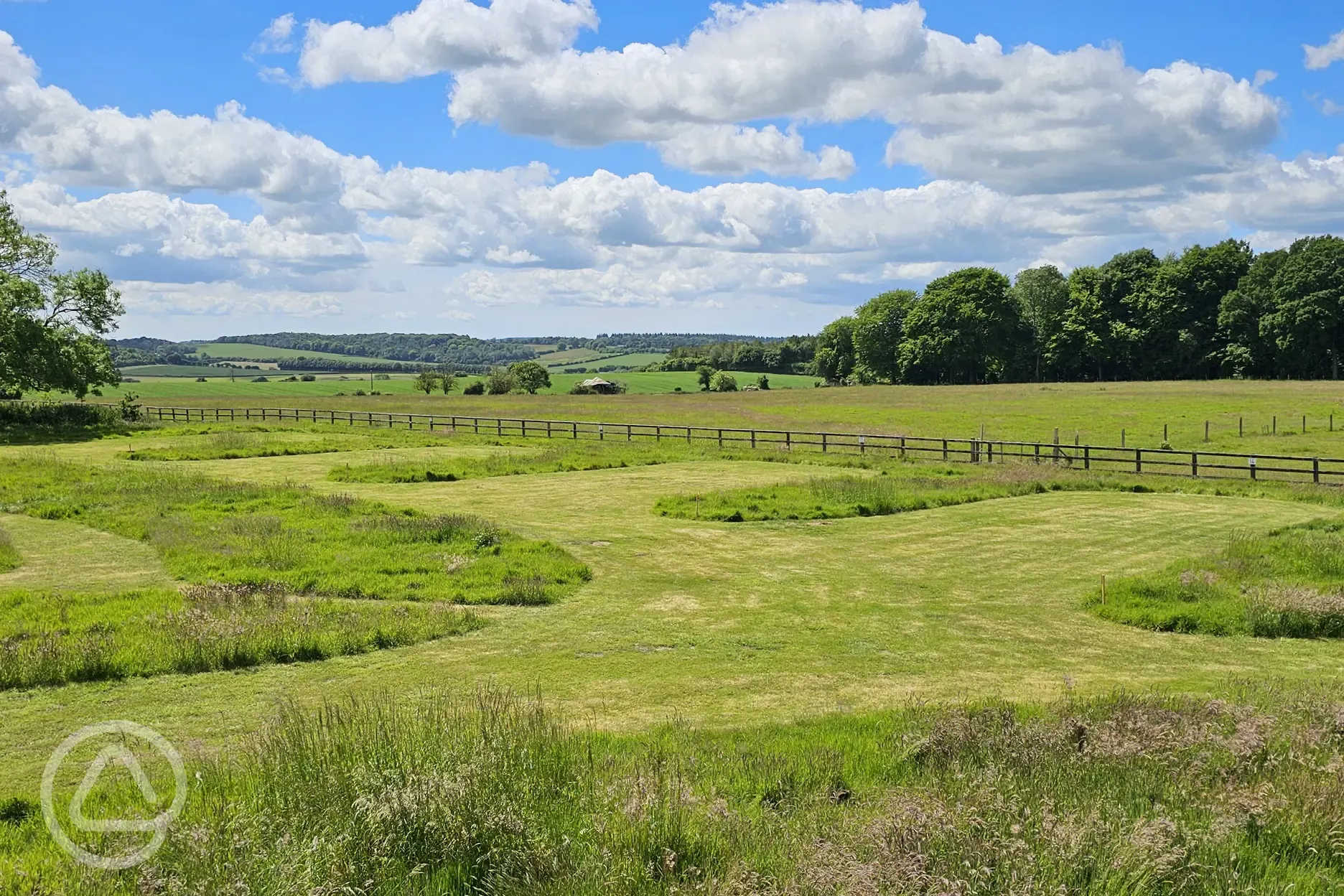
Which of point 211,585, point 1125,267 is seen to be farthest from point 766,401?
point 211,585

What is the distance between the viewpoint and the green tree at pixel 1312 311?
90500 mm

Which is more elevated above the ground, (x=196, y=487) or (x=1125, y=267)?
(x=1125, y=267)

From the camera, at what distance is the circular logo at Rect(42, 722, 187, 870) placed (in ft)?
18.1

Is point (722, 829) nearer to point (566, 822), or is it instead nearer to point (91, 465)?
point (566, 822)

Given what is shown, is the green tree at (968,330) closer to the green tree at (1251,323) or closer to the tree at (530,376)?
the green tree at (1251,323)

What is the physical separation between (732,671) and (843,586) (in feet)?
19.7

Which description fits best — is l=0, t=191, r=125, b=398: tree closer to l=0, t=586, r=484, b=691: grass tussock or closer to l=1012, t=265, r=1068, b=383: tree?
l=0, t=586, r=484, b=691: grass tussock

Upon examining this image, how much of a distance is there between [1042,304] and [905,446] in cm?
8602

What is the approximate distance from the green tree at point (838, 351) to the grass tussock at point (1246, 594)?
388ft

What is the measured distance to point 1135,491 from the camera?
31.8m

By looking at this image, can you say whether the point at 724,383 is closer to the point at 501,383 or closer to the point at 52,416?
the point at 501,383

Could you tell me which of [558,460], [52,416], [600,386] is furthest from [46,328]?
[600,386]

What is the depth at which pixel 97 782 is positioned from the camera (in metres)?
7.91

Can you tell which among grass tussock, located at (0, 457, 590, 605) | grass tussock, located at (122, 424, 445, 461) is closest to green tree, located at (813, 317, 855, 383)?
grass tussock, located at (122, 424, 445, 461)
